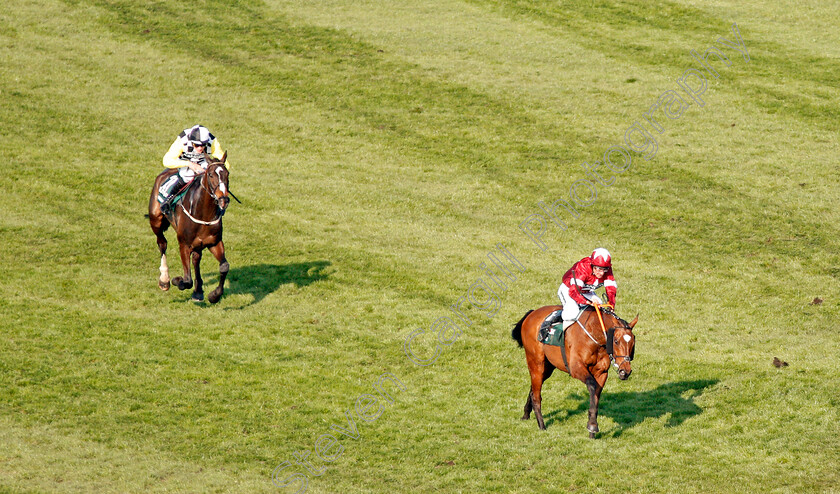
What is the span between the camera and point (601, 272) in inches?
553

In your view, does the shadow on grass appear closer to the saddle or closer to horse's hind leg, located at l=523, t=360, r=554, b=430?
the saddle

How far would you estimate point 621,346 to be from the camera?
12773mm

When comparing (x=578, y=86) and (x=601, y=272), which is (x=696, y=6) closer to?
(x=578, y=86)

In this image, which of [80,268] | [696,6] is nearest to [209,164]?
[80,268]

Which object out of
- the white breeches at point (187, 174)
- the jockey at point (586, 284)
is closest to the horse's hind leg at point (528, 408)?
the jockey at point (586, 284)

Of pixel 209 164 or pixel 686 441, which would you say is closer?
pixel 686 441

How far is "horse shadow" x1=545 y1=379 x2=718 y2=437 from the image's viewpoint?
15125 millimetres

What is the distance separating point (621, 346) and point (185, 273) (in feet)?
35.2

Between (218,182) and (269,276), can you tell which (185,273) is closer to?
(269,276)

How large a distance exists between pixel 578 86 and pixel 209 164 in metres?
19.1

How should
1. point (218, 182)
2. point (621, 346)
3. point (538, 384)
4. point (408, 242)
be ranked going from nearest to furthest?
point (621, 346) → point (538, 384) → point (218, 182) → point (408, 242)

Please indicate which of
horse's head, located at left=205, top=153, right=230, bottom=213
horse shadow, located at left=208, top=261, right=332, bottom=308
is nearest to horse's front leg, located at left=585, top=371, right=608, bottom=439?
horse's head, located at left=205, top=153, right=230, bottom=213

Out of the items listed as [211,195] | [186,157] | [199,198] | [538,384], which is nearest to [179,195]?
[186,157]

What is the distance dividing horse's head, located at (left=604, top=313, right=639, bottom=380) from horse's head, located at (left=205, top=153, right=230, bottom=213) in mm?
8617
